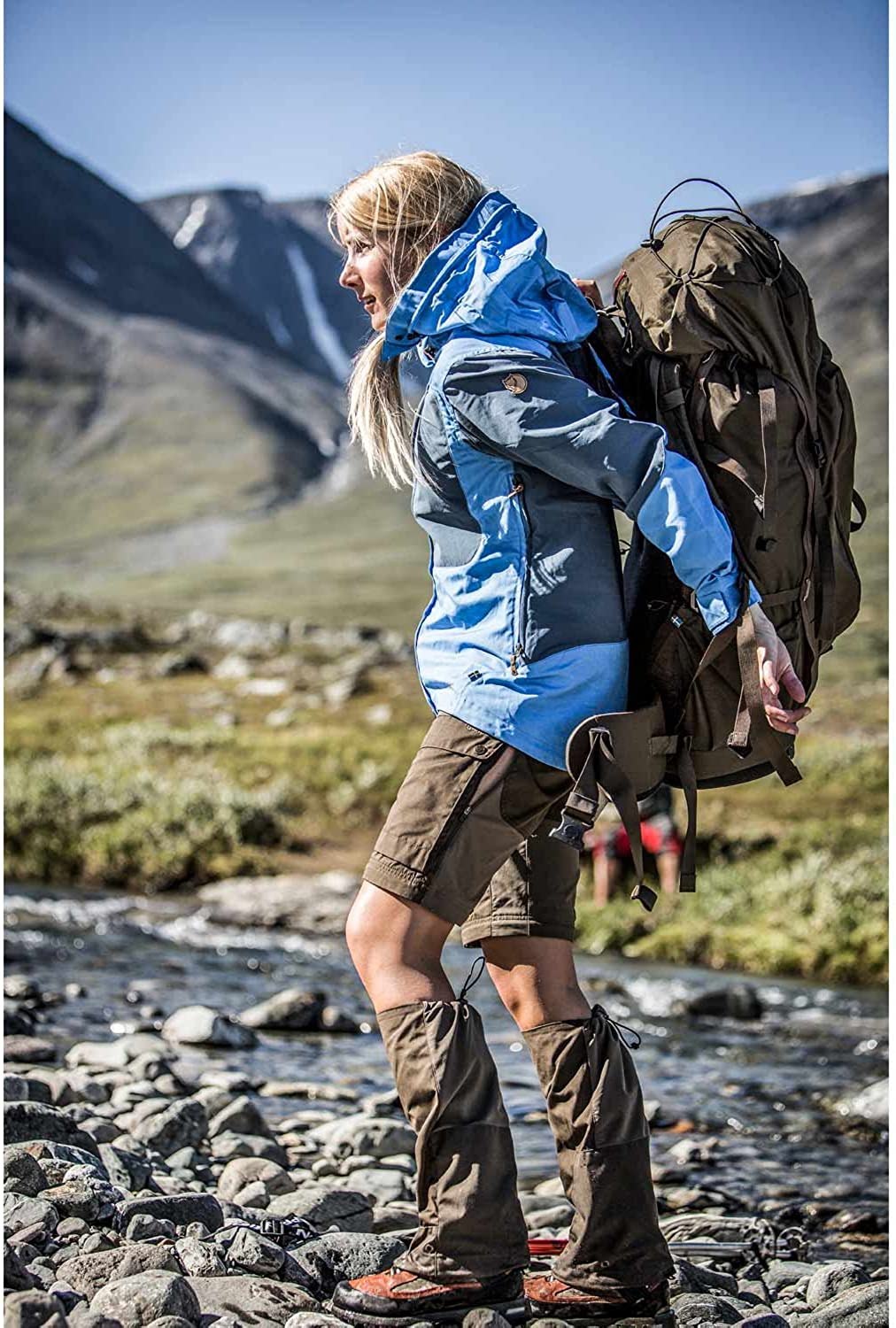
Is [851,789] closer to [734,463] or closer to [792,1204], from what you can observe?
[792,1204]

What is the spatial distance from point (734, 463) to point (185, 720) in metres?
32.7

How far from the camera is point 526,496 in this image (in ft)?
10.9

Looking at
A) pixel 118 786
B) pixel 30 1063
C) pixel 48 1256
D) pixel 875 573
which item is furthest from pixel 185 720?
pixel 875 573

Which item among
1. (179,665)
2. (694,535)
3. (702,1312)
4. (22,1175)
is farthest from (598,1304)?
(179,665)

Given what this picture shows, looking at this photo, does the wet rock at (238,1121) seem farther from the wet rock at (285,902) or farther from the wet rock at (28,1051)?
the wet rock at (285,902)

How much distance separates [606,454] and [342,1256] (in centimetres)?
228

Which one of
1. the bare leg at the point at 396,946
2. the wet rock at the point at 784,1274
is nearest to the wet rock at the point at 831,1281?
the wet rock at the point at 784,1274

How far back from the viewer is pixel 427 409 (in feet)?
10.9

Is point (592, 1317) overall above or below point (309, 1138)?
above

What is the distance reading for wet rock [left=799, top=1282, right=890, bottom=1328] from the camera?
363cm

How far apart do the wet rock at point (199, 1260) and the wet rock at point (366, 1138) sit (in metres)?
2.42

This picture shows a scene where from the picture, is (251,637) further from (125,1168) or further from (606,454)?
(606,454)

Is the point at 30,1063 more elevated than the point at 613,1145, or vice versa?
the point at 613,1145

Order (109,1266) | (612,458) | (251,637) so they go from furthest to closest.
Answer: (251,637), (109,1266), (612,458)
